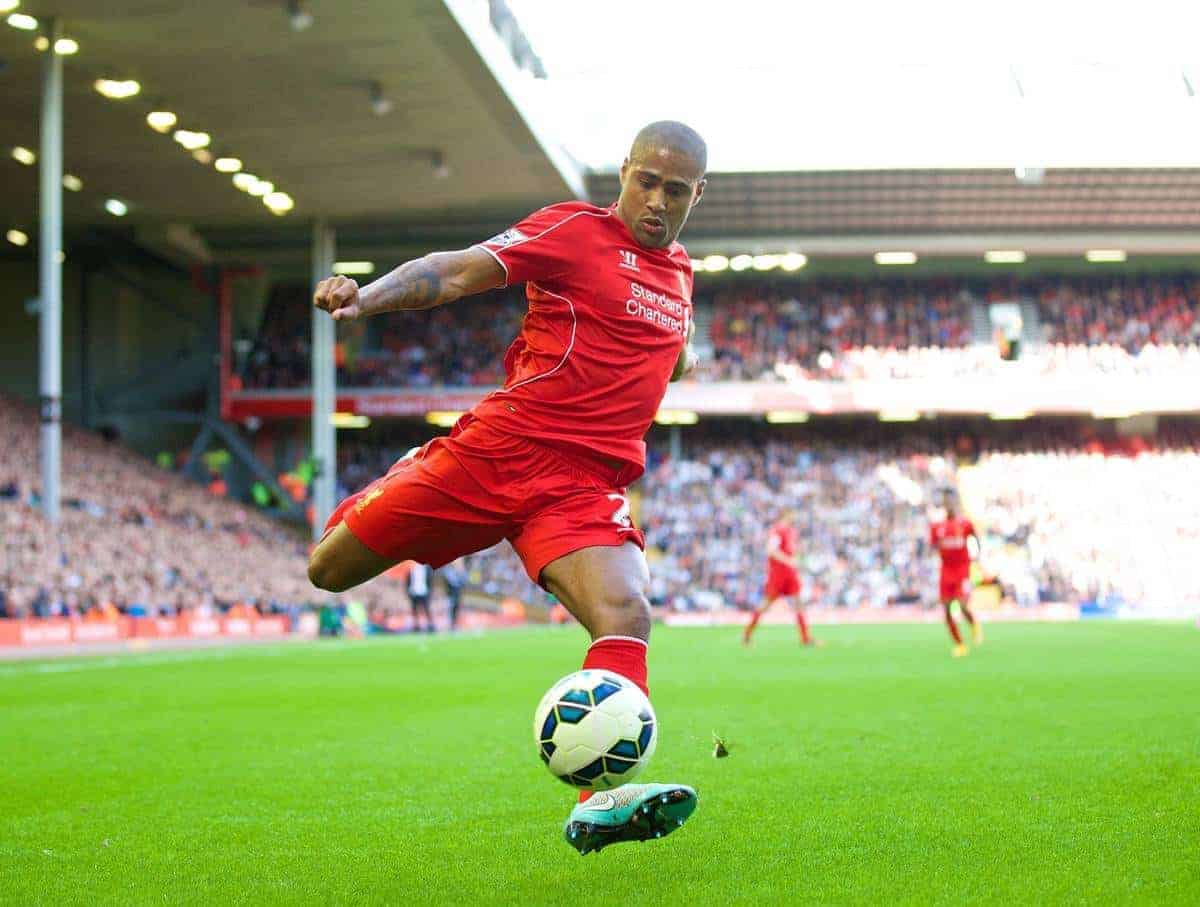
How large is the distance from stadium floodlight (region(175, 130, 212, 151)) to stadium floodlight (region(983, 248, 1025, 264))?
23573mm

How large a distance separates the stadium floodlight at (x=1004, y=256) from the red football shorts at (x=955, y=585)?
2722 centimetres

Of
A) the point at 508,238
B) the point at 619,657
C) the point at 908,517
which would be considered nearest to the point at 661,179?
the point at 508,238

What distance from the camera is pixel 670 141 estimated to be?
5379 mm

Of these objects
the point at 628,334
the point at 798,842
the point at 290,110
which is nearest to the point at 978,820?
the point at 798,842

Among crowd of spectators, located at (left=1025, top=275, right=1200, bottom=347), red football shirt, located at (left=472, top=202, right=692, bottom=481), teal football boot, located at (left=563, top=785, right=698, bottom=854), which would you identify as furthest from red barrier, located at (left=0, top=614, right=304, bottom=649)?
crowd of spectators, located at (left=1025, top=275, right=1200, bottom=347)

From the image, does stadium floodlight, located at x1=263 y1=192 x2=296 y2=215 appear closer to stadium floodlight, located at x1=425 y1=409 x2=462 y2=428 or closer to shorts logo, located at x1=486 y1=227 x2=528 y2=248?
stadium floodlight, located at x1=425 y1=409 x2=462 y2=428

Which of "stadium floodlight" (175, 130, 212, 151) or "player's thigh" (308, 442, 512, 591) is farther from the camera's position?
"stadium floodlight" (175, 130, 212, 151)

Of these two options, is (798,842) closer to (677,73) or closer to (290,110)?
(290,110)

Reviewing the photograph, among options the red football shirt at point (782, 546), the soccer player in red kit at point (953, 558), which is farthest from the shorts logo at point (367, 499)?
the red football shirt at point (782, 546)

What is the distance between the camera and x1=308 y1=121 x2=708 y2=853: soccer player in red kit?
529cm

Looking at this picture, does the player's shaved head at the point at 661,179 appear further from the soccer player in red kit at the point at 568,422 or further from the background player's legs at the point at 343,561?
the background player's legs at the point at 343,561

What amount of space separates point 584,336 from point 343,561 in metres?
1.30

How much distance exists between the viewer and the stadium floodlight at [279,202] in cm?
3862

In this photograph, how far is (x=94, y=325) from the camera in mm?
45625
